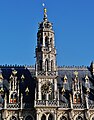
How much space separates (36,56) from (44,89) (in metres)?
7.93

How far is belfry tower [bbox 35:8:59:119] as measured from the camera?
66938 millimetres

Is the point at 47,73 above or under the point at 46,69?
under

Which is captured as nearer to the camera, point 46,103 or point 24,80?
point 46,103

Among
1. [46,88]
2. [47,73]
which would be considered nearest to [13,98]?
[46,88]

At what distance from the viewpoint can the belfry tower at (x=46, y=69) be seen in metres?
66.9

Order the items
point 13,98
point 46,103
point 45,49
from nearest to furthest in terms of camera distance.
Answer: point 46,103 → point 13,98 → point 45,49

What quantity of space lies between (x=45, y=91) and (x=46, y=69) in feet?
16.5

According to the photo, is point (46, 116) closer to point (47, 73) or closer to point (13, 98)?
point (13, 98)

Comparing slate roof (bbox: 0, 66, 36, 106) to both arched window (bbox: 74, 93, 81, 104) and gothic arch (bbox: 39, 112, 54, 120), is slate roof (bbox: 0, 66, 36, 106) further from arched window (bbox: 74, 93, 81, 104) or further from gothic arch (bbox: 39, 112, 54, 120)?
arched window (bbox: 74, 93, 81, 104)

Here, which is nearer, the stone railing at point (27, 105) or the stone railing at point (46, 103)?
the stone railing at point (46, 103)

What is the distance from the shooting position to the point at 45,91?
6812 cm

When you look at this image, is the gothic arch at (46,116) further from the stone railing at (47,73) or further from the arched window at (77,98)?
the stone railing at (47,73)

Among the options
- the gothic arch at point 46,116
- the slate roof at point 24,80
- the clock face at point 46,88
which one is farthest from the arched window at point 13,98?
the gothic arch at point 46,116

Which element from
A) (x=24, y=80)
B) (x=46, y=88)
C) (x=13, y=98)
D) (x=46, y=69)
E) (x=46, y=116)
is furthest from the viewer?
(x=24, y=80)
